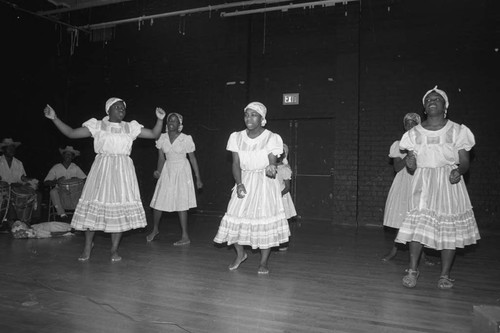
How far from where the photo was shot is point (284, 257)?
4.59 meters

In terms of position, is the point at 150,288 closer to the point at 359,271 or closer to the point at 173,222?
the point at 359,271

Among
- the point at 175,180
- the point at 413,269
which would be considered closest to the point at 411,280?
the point at 413,269

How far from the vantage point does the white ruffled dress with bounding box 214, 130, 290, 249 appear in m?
3.79

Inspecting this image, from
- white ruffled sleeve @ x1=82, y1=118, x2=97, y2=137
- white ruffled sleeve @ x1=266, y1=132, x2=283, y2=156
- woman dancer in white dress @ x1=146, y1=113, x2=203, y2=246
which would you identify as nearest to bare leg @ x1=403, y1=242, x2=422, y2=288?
white ruffled sleeve @ x1=266, y1=132, x2=283, y2=156

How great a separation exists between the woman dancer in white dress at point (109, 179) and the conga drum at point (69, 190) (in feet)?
8.53

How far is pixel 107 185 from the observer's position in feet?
13.5

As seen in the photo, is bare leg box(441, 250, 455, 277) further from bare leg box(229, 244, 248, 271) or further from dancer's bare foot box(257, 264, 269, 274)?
bare leg box(229, 244, 248, 271)

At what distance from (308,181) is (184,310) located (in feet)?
19.0

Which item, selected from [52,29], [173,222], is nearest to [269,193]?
[173,222]

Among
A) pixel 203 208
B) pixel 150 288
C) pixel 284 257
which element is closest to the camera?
pixel 150 288

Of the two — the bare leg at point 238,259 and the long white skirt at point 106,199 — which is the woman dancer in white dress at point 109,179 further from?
the bare leg at point 238,259

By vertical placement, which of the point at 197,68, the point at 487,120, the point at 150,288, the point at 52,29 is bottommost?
the point at 150,288

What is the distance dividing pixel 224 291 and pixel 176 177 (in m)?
2.45

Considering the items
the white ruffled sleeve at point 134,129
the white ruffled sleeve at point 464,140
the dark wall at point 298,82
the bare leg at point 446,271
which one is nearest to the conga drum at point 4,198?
the dark wall at point 298,82
